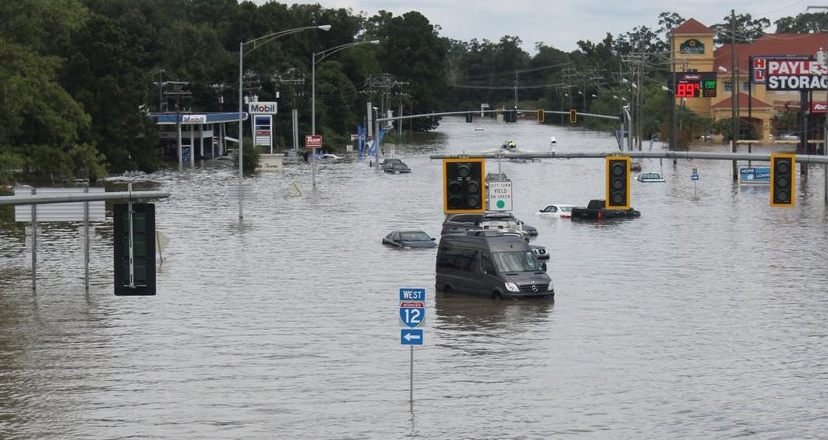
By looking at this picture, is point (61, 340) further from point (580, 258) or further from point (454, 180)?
point (580, 258)

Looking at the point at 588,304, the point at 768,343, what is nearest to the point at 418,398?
the point at 768,343

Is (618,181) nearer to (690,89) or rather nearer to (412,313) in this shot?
(412,313)

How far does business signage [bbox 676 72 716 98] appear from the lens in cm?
14338

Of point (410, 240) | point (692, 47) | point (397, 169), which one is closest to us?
point (410, 240)

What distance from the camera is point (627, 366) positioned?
33.3 meters

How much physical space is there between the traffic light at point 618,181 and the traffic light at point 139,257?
41.4ft

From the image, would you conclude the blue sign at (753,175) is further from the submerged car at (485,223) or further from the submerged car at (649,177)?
the submerged car at (485,223)

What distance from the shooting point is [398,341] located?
37.0 metres

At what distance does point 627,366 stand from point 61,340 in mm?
15408

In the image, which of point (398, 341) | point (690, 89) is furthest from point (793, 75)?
point (398, 341)

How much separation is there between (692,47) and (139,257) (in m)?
162

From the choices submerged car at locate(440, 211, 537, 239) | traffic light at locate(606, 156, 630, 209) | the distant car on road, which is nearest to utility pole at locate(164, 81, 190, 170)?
the distant car on road

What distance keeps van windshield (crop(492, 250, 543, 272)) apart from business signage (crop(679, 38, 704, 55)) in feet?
464

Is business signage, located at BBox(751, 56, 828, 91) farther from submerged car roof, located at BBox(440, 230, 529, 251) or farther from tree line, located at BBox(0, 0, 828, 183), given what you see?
submerged car roof, located at BBox(440, 230, 529, 251)
